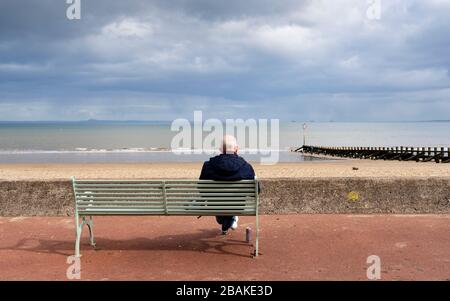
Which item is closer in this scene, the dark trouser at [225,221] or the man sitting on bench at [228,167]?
the man sitting on bench at [228,167]

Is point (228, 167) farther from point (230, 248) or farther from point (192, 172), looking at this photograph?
point (192, 172)

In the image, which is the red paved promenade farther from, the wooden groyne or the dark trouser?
the wooden groyne

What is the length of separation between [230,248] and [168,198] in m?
0.93

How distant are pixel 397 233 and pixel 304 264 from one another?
1942 millimetres

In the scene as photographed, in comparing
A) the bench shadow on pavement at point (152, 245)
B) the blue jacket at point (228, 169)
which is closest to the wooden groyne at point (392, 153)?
the bench shadow on pavement at point (152, 245)

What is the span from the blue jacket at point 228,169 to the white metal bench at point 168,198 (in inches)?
6.8

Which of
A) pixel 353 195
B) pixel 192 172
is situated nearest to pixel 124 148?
pixel 192 172

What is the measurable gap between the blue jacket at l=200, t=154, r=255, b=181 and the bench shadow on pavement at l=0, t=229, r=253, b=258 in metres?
0.81

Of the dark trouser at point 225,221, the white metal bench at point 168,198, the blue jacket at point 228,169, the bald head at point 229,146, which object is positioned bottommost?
the dark trouser at point 225,221

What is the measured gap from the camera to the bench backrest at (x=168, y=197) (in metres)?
5.75

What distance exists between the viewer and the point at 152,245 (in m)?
6.25

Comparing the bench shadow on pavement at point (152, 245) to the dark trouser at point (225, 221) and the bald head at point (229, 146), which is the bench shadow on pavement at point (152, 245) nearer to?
the dark trouser at point (225, 221)
